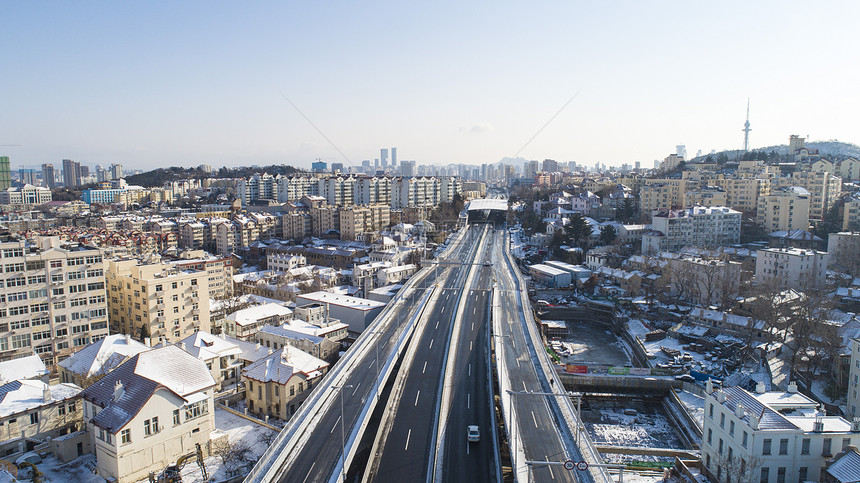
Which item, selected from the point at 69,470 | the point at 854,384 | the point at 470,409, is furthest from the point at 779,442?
the point at 69,470

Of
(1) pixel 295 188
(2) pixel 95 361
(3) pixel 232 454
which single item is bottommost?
(3) pixel 232 454

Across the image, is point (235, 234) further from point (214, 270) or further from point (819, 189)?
point (819, 189)

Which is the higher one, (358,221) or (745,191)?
(745,191)

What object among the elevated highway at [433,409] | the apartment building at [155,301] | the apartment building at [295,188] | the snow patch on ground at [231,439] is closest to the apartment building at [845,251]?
the elevated highway at [433,409]

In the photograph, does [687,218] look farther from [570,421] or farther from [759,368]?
[570,421]

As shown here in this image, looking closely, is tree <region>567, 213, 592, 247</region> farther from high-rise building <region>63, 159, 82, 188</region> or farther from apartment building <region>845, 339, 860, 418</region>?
high-rise building <region>63, 159, 82, 188</region>

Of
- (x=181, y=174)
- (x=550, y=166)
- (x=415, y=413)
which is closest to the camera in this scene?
(x=415, y=413)

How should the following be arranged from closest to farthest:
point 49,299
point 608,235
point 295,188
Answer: point 49,299, point 608,235, point 295,188
